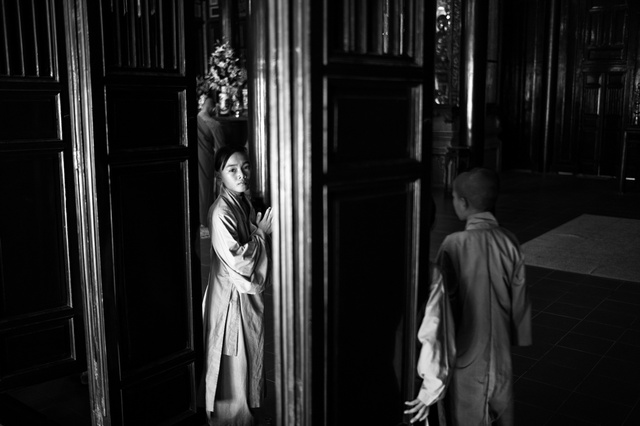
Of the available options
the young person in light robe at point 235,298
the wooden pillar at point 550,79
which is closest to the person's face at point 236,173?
the young person in light robe at point 235,298

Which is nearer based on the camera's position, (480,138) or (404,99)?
(404,99)

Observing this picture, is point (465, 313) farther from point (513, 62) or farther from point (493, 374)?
point (513, 62)

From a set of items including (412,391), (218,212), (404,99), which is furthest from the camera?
(218,212)

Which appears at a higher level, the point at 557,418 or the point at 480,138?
the point at 480,138

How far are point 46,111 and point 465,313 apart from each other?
2.29 metres

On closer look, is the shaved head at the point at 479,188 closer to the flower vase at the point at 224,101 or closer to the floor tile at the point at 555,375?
the floor tile at the point at 555,375

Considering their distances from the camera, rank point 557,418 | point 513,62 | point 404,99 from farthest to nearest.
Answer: point 513,62 → point 557,418 → point 404,99

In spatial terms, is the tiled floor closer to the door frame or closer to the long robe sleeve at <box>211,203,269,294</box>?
the long robe sleeve at <box>211,203,269,294</box>

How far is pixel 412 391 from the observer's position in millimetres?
1977

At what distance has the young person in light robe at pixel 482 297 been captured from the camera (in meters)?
2.07

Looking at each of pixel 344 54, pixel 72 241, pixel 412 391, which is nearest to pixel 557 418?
pixel 412 391

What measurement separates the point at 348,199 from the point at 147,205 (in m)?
1.23

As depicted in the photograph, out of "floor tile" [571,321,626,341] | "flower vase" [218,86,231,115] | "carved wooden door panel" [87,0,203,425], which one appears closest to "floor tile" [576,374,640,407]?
"floor tile" [571,321,626,341]

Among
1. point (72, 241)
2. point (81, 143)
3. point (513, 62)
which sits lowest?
point (72, 241)
